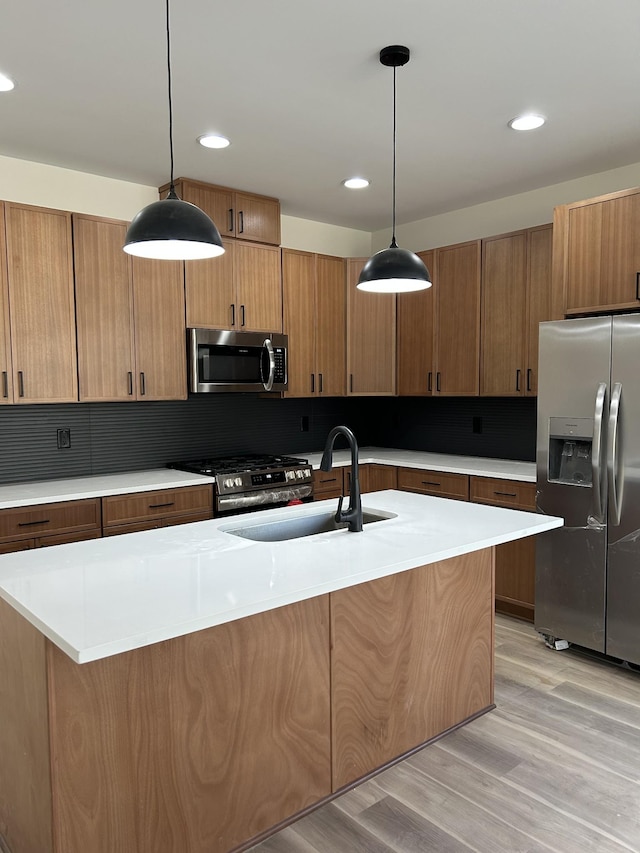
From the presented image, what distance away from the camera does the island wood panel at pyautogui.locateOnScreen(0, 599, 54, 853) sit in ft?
5.35

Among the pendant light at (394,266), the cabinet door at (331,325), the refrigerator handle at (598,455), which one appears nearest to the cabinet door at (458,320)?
the cabinet door at (331,325)

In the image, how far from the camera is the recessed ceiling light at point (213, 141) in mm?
3203

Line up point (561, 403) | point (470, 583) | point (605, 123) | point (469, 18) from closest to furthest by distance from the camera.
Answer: point (469, 18) < point (470, 583) < point (605, 123) < point (561, 403)

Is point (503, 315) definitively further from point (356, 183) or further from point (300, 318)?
point (300, 318)

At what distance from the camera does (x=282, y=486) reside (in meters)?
4.09

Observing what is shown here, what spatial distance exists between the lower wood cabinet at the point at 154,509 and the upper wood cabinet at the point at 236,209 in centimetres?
167

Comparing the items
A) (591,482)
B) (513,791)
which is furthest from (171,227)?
(591,482)

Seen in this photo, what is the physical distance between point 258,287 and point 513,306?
1677mm

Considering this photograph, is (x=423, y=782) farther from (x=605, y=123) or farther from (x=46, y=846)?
(x=605, y=123)

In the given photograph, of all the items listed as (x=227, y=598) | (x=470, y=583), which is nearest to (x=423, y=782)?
(x=470, y=583)

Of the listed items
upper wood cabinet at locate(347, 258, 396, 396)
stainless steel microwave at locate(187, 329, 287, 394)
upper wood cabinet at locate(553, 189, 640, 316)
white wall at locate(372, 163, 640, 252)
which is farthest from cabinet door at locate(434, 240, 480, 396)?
stainless steel microwave at locate(187, 329, 287, 394)

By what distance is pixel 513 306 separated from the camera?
4.10 meters

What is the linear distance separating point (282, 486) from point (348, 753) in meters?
2.03

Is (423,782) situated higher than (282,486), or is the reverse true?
(282,486)
